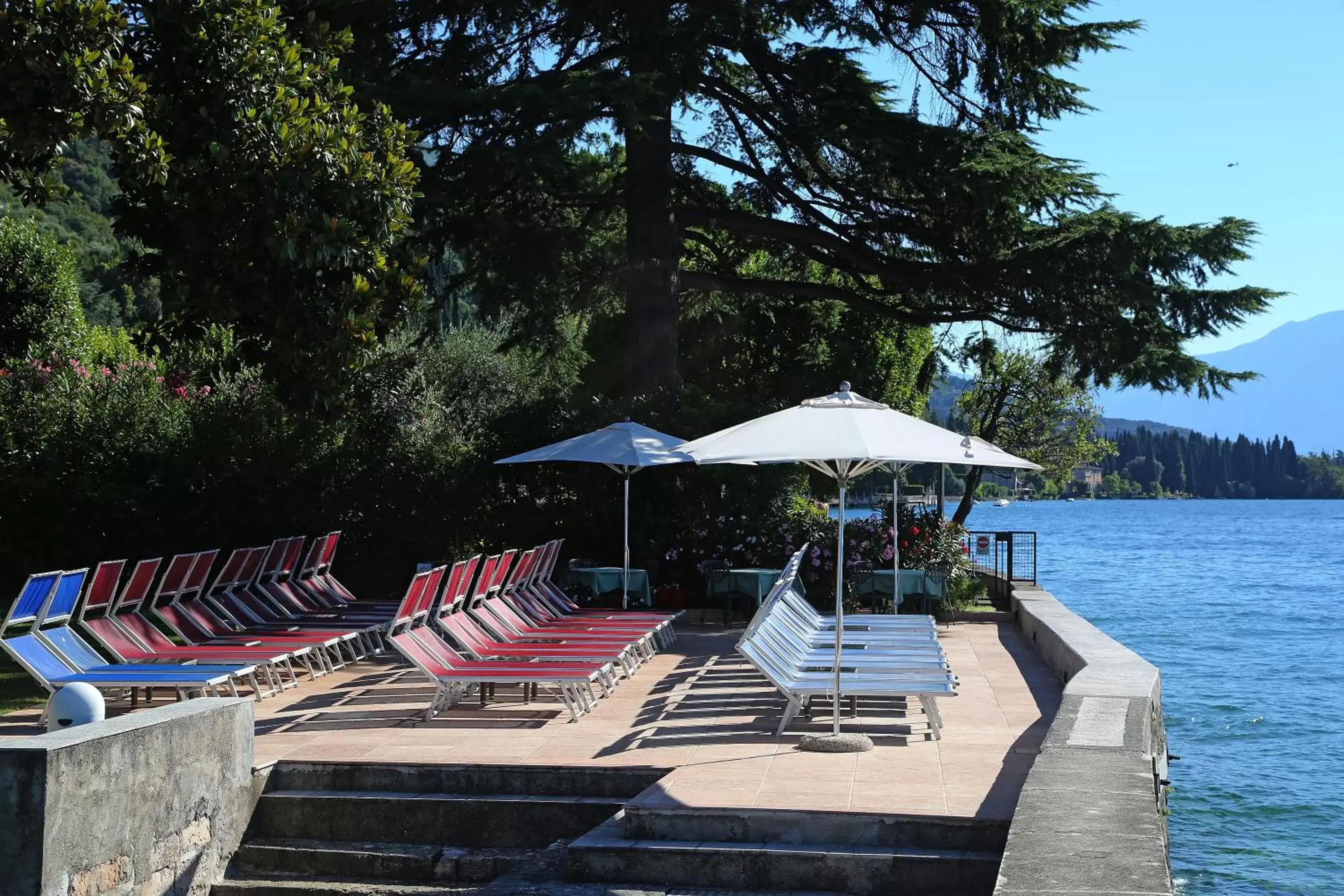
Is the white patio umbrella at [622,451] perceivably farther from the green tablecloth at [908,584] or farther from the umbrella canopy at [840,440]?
the umbrella canopy at [840,440]

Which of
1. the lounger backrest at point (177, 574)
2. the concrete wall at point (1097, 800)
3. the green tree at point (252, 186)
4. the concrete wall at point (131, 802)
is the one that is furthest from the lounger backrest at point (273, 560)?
the concrete wall at point (1097, 800)

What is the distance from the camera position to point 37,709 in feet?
36.3

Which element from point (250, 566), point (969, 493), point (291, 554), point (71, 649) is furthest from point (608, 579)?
point (969, 493)

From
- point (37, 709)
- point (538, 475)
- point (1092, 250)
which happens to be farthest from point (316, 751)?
point (1092, 250)

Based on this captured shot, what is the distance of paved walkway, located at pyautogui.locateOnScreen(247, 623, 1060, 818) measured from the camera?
7.80 m

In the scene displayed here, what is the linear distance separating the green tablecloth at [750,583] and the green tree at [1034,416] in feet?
91.1

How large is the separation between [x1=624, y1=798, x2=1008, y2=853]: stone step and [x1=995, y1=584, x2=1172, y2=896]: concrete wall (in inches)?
19.7

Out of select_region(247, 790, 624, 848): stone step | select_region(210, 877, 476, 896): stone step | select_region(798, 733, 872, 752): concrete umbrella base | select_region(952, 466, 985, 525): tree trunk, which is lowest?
select_region(210, 877, 476, 896): stone step

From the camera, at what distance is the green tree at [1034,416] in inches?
1768

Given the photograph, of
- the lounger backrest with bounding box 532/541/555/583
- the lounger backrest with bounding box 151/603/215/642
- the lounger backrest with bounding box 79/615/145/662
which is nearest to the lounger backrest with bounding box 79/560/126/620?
the lounger backrest with bounding box 79/615/145/662

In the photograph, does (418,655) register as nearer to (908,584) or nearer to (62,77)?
(62,77)

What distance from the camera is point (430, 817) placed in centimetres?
824

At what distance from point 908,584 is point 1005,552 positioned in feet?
13.4

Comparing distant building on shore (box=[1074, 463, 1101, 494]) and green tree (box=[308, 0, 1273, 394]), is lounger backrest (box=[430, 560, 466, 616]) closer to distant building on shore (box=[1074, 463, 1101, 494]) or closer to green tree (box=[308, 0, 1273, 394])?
green tree (box=[308, 0, 1273, 394])
